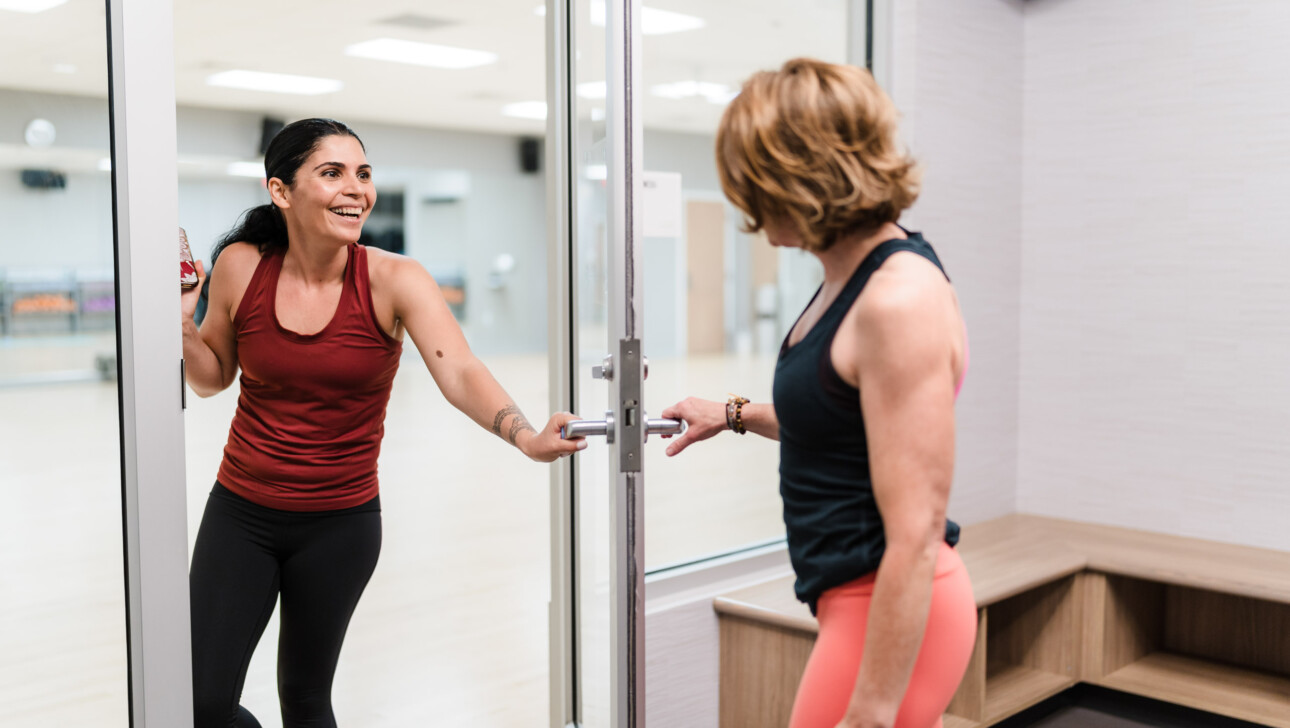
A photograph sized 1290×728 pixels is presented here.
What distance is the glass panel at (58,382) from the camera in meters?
1.65

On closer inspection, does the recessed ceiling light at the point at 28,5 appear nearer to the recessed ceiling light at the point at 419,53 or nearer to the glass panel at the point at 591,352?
the recessed ceiling light at the point at 419,53

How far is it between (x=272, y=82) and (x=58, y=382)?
63 cm

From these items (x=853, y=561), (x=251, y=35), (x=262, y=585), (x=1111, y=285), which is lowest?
(x=262, y=585)

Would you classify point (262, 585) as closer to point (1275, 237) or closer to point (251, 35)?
point (251, 35)

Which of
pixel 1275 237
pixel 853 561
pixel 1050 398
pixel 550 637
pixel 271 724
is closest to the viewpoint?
pixel 853 561

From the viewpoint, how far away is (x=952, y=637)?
1229 millimetres

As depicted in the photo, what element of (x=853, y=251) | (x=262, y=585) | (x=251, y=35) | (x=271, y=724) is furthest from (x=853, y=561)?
(x=251, y=35)

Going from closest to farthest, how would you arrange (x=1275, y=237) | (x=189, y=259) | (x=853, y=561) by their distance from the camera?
(x=853, y=561) → (x=189, y=259) → (x=1275, y=237)

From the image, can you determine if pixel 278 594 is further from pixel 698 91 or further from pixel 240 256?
pixel 698 91

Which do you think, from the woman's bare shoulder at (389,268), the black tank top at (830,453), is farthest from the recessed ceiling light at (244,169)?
the black tank top at (830,453)

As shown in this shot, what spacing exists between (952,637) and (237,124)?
→ 141 cm

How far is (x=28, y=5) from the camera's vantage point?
1.63 meters

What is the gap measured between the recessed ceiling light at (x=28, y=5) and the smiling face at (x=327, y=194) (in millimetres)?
421

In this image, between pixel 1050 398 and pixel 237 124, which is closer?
pixel 237 124
